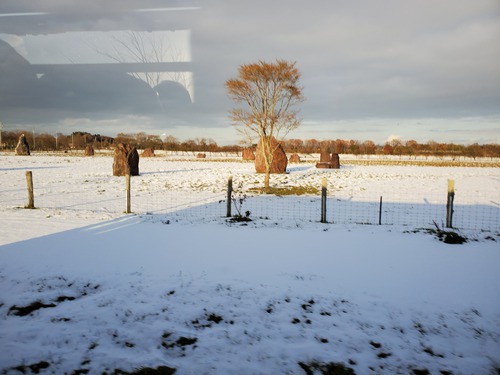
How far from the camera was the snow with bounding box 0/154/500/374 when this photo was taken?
2949mm

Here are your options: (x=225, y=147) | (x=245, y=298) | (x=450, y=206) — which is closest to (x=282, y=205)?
(x=450, y=206)

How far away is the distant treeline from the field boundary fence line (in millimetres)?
30736

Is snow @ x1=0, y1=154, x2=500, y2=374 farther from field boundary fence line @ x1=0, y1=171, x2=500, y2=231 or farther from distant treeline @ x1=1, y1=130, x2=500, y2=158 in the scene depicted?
distant treeline @ x1=1, y1=130, x2=500, y2=158

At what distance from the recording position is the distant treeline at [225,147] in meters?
62.2

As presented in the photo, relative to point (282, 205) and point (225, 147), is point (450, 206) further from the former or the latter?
point (225, 147)

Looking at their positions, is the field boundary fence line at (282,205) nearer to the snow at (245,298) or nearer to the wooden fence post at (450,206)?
the wooden fence post at (450,206)

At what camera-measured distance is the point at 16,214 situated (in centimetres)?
853

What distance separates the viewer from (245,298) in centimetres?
408

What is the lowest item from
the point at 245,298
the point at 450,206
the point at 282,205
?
the point at 245,298

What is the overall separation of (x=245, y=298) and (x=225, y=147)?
82.7 m

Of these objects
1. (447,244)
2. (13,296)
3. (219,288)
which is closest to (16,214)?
(13,296)

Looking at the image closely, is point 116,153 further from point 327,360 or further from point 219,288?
point 327,360

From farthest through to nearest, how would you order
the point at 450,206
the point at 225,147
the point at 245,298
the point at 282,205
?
the point at 225,147 → the point at 282,205 → the point at 450,206 → the point at 245,298

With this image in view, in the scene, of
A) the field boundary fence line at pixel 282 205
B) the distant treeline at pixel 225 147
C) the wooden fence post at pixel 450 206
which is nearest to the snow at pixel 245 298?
the wooden fence post at pixel 450 206
